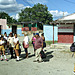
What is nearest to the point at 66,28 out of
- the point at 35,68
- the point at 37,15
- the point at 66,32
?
the point at 66,32

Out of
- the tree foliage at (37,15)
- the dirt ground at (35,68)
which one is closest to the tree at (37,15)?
the tree foliage at (37,15)

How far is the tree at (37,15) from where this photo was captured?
225 feet

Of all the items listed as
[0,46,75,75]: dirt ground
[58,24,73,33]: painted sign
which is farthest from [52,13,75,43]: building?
[0,46,75,75]: dirt ground

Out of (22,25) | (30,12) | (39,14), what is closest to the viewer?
(22,25)

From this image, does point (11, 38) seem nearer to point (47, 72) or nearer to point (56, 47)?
point (47, 72)

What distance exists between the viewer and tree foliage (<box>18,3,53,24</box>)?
68.7 metres

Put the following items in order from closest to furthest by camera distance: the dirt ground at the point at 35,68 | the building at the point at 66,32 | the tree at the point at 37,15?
the dirt ground at the point at 35,68 → the building at the point at 66,32 → the tree at the point at 37,15

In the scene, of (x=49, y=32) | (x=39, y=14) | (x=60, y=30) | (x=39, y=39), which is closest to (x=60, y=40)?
(x=60, y=30)

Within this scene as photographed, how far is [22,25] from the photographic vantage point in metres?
43.2

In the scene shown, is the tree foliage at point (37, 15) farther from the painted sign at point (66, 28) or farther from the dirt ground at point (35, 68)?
the dirt ground at point (35, 68)

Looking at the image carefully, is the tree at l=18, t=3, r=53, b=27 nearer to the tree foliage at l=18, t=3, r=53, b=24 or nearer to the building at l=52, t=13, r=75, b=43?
the tree foliage at l=18, t=3, r=53, b=24

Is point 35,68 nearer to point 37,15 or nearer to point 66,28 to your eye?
point 66,28

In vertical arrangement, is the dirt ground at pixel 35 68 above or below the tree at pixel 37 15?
below

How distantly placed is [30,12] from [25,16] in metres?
3.46
